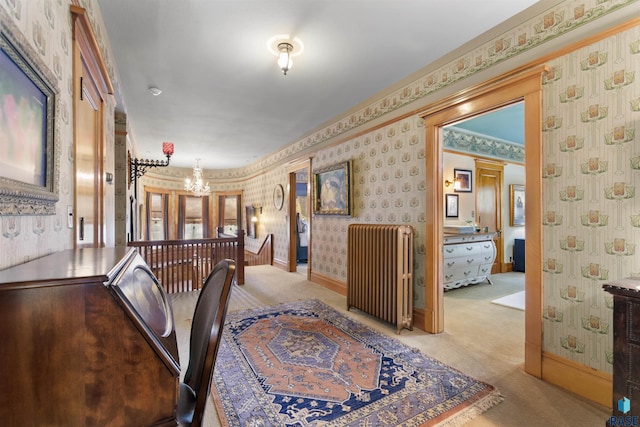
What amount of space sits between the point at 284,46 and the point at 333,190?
2.35m

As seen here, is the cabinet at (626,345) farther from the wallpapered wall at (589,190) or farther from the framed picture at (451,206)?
the framed picture at (451,206)

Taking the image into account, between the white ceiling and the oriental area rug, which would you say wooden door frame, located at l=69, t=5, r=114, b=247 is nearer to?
the white ceiling

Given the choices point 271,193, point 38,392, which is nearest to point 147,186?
point 271,193

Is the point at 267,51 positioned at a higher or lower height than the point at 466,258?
higher

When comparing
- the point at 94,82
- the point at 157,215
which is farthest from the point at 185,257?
the point at 157,215

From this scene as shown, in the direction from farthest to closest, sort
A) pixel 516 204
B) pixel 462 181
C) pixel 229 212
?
pixel 229 212
pixel 516 204
pixel 462 181

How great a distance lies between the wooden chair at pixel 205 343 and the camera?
874 millimetres

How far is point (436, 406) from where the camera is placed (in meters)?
1.76

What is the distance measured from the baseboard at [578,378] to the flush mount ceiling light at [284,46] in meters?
3.05

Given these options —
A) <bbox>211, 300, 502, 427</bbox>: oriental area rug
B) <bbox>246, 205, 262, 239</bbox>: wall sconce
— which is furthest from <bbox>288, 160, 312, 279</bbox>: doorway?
<bbox>211, 300, 502, 427</bbox>: oriental area rug

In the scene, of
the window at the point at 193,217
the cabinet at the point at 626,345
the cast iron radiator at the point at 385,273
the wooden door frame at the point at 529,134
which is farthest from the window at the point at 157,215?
the cabinet at the point at 626,345

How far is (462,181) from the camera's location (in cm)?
523

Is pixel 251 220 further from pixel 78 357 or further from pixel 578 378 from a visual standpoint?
pixel 78 357

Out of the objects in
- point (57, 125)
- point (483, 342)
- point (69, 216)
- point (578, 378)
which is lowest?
point (483, 342)
